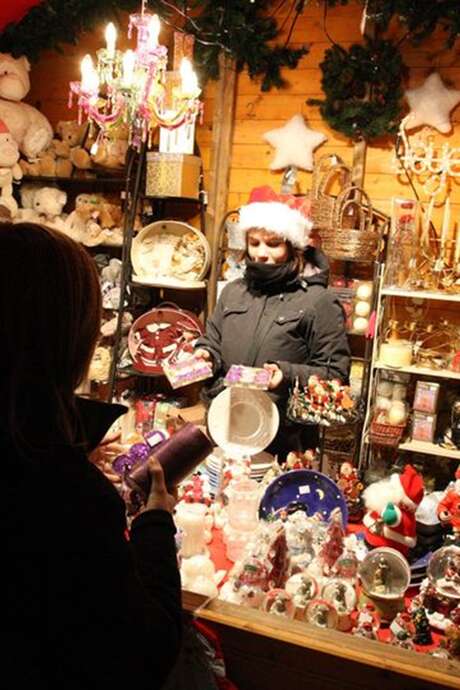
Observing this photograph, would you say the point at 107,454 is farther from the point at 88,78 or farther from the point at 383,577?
the point at 88,78

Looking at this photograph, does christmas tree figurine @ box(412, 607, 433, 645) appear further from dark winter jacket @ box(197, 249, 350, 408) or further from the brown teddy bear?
the brown teddy bear

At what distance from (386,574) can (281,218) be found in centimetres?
155

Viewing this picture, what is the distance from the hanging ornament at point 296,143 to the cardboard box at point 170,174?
48cm

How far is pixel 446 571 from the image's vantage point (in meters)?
1.74

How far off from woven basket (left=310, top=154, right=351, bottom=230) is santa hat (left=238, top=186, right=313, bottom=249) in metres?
0.24

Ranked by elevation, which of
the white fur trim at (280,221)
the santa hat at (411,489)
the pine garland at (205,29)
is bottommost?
the santa hat at (411,489)

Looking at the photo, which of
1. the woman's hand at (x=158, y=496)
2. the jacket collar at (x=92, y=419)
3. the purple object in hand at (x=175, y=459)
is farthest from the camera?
the purple object in hand at (x=175, y=459)

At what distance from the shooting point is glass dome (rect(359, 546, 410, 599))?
1699 millimetres

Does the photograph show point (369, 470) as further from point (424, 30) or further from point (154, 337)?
point (424, 30)

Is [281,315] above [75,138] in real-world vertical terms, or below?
below

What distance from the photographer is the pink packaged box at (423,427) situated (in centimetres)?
315

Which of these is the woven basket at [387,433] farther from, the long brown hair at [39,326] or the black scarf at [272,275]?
the long brown hair at [39,326]

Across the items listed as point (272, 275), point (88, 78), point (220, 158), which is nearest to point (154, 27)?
point (88, 78)

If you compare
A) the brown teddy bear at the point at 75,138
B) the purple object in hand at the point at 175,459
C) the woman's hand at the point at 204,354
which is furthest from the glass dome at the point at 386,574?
the brown teddy bear at the point at 75,138
